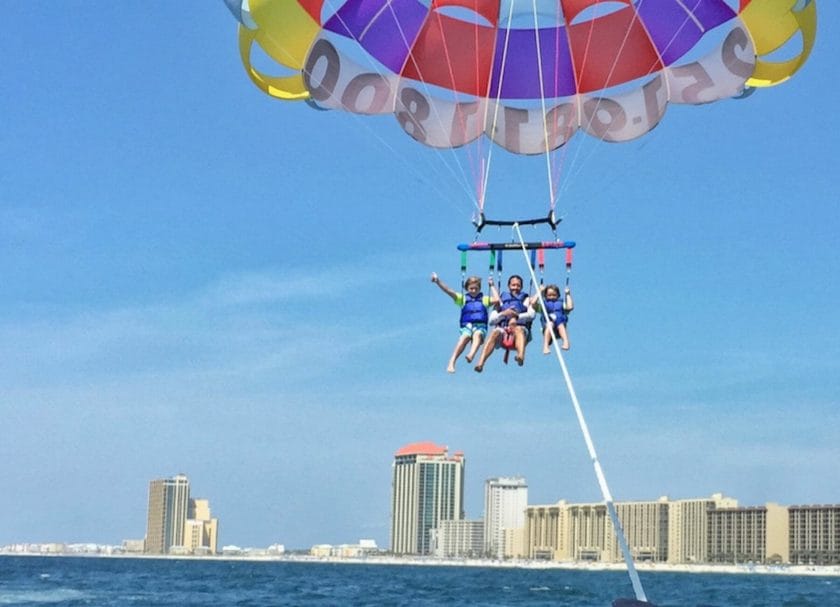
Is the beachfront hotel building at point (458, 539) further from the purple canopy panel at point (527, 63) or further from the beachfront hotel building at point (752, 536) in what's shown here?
the purple canopy panel at point (527, 63)

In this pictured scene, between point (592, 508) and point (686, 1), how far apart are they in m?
147

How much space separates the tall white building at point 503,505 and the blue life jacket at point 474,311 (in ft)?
560

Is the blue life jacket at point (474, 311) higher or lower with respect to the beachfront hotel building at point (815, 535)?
higher

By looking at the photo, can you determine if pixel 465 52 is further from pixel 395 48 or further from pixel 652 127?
pixel 652 127

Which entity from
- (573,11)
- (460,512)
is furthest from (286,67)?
(460,512)

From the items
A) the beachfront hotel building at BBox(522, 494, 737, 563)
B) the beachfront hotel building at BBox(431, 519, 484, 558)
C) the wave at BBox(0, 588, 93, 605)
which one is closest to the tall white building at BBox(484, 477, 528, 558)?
the beachfront hotel building at BBox(431, 519, 484, 558)

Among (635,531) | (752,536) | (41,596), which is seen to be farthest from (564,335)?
(635,531)

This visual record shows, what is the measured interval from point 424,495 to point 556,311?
576 feet

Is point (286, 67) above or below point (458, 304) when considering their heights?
above

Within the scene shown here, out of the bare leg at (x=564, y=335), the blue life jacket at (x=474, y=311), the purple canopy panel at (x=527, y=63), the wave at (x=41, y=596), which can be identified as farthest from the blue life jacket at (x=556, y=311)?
the wave at (x=41, y=596)

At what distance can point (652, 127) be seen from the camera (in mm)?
16875

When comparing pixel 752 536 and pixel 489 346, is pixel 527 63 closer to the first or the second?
pixel 489 346

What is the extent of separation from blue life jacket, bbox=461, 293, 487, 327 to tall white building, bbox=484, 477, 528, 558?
171m

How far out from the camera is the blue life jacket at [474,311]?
1463cm
